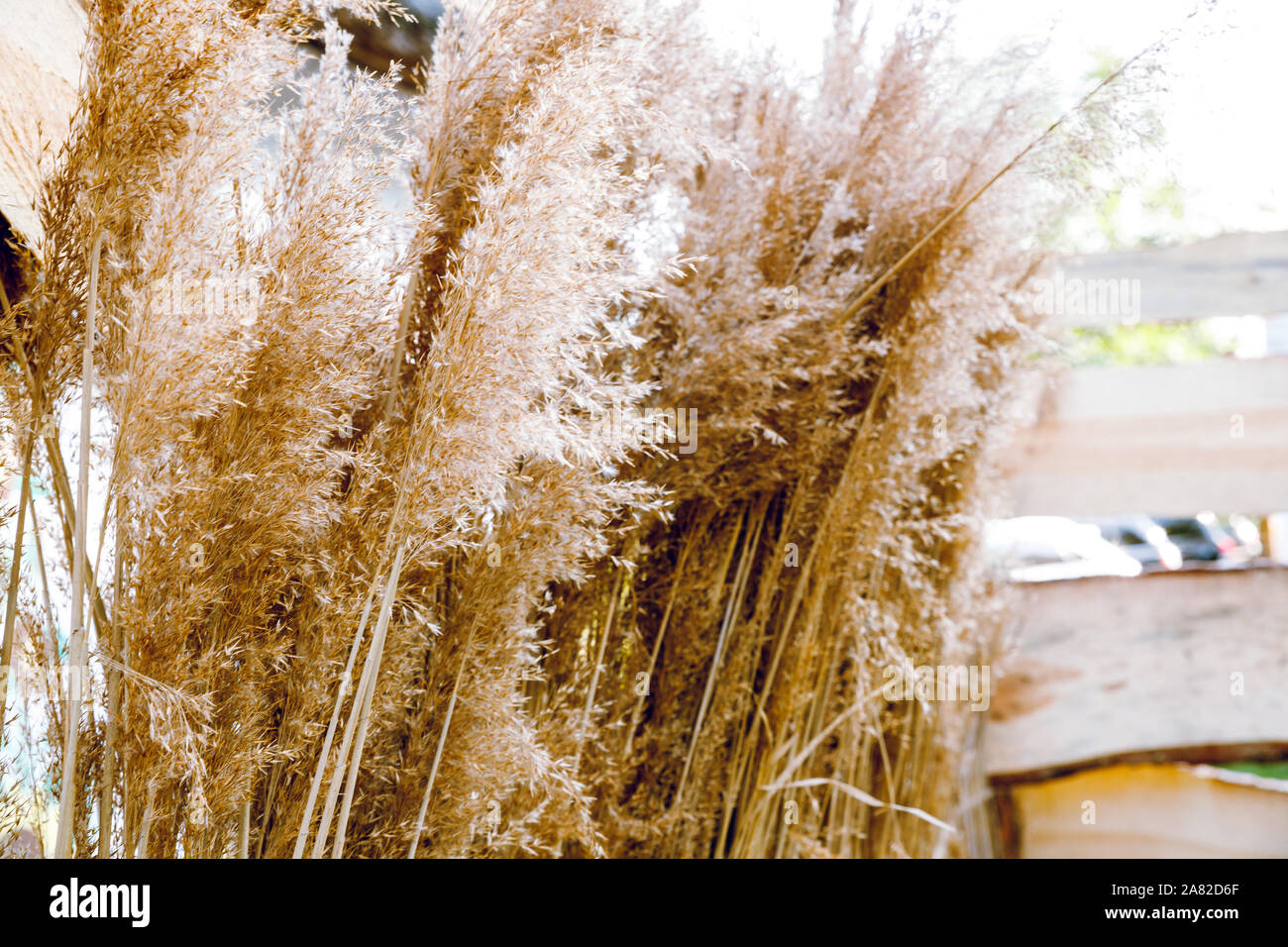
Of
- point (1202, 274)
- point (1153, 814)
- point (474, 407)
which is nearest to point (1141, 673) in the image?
point (1153, 814)

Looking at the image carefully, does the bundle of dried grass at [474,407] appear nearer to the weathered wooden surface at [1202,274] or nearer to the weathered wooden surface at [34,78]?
the weathered wooden surface at [34,78]

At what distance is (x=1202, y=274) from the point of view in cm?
238

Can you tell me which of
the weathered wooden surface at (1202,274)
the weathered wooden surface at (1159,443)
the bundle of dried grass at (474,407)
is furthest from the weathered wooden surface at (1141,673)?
the bundle of dried grass at (474,407)

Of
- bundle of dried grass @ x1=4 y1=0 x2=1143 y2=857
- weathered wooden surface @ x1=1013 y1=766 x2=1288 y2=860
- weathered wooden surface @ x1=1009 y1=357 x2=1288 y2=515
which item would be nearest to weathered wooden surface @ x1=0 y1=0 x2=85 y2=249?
bundle of dried grass @ x1=4 y1=0 x2=1143 y2=857

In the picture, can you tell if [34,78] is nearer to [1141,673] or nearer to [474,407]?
[474,407]

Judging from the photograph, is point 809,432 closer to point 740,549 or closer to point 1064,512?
point 740,549

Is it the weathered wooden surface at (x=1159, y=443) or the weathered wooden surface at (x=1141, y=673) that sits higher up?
the weathered wooden surface at (x=1159, y=443)

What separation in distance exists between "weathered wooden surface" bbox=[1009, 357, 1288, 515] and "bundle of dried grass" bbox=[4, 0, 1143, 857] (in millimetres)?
1150

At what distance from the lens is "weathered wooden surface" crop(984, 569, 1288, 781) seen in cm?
229

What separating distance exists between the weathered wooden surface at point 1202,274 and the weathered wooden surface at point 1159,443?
0.16m

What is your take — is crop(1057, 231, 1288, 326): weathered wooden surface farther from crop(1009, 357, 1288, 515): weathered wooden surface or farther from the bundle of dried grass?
the bundle of dried grass

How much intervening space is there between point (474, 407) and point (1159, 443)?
2198 millimetres

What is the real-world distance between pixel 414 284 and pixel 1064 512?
6.66ft

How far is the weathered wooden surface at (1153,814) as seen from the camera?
2.30 metres
